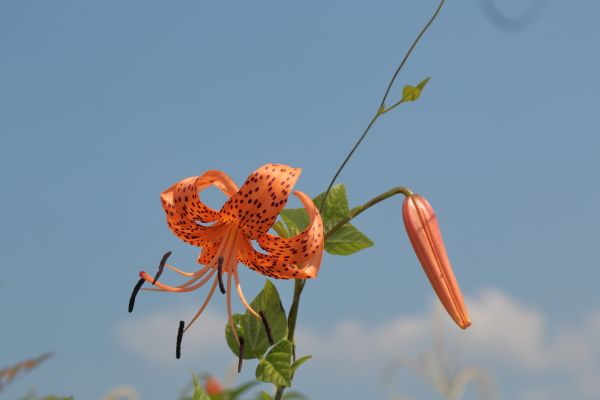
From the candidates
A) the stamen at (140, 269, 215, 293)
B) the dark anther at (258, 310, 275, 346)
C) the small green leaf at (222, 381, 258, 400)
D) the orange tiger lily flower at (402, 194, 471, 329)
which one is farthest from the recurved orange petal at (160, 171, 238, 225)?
the small green leaf at (222, 381, 258, 400)

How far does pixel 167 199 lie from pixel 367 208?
439mm

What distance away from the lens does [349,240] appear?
169 cm

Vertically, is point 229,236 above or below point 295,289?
above

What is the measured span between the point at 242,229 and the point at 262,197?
0.14 meters

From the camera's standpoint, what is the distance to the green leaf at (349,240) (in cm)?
168

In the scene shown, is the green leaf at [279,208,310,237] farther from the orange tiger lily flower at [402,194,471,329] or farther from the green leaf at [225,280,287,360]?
the orange tiger lily flower at [402,194,471,329]

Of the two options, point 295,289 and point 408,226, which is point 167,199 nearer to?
point 295,289

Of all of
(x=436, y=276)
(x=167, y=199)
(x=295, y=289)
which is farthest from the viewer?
(x=167, y=199)

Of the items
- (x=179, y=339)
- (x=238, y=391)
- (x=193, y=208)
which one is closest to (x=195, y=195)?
(x=193, y=208)

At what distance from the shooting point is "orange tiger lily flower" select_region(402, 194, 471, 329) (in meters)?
1.52

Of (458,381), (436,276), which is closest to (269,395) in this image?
(436,276)

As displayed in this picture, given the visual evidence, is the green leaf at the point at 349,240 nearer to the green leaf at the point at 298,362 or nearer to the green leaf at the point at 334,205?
the green leaf at the point at 334,205

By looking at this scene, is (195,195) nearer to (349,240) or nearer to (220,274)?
(220,274)

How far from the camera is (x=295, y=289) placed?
163 centimetres
